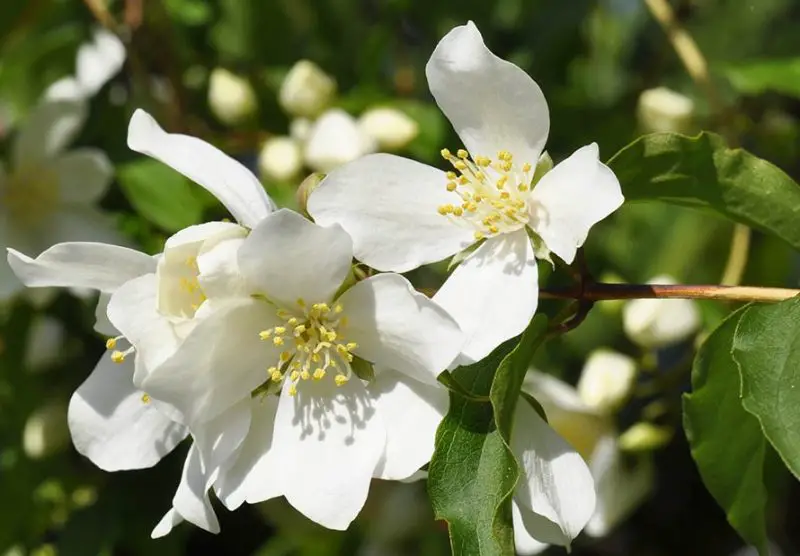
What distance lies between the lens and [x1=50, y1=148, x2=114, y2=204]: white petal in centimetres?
164

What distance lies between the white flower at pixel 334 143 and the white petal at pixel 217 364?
1.83ft

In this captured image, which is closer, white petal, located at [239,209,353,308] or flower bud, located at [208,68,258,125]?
white petal, located at [239,209,353,308]

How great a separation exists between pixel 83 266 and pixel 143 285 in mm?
71

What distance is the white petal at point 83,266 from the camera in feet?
3.20

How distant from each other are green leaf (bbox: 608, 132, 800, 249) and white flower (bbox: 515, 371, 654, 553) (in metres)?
0.44

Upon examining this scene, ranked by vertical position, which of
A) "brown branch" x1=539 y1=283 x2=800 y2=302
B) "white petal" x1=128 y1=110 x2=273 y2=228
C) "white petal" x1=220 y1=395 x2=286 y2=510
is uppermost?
"white petal" x1=128 y1=110 x2=273 y2=228

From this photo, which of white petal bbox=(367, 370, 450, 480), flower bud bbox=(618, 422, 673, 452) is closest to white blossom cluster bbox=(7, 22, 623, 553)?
white petal bbox=(367, 370, 450, 480)

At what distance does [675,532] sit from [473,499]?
103 cm

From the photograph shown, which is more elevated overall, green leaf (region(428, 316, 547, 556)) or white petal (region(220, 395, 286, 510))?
green leaf (region(428, 316, 547, 556))

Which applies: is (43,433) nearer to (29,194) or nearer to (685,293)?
(29,194)

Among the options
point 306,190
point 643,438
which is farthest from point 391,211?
A: point 643,438

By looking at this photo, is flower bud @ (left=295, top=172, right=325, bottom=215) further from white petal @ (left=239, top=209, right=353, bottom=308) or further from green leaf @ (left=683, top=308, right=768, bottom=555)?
Result: green leaf @ (left=683, top=308, right=768, bottom=555)

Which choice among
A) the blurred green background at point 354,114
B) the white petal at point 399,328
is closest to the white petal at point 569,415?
the blurred green background at point 354,114

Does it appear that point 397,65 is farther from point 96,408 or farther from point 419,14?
point 96,408
